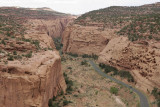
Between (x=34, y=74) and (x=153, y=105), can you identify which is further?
(x=153, y=105)

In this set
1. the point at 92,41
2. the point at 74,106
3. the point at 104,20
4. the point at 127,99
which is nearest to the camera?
the point at 74,106

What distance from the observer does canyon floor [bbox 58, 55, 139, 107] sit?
869 inches

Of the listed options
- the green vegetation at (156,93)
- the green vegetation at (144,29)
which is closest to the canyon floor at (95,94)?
the green vegetation at (156,93)

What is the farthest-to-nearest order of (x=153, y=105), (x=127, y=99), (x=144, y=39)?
(x=144, y=39)
(x=127, y=99)
(x=153, y=105)

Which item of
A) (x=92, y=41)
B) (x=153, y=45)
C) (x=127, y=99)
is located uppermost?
(x=153, y=45)

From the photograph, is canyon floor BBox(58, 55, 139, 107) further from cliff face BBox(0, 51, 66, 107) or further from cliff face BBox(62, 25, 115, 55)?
cliff face BBox(62, 25, 115, 55)

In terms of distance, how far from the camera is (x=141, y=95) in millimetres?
24672

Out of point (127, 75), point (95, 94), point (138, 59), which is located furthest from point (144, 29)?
point (95, 94)

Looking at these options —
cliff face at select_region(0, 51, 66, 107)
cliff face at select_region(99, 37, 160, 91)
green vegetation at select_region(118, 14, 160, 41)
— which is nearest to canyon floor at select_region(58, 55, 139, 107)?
cliff face at select_region(99, 37, 160, 91)

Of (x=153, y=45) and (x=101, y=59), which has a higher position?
(x=153, y=45)

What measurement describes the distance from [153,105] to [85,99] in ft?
30.2

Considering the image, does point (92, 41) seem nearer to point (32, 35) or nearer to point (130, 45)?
point (130, 45)

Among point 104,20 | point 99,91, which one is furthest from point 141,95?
point 104,20

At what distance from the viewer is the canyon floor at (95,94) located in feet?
72.4
